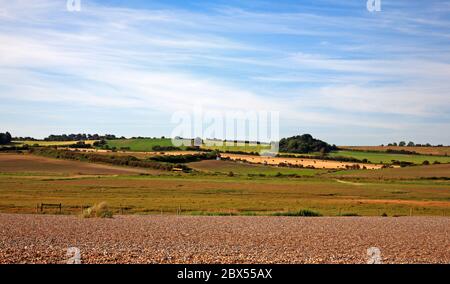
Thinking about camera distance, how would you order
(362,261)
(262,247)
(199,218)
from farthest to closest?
1. (199,218)
2. (262,247)
3. (362,261)

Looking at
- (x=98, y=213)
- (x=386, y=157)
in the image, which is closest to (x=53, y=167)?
(x=98, y=213)

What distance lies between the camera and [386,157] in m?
150

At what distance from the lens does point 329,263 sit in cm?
2148

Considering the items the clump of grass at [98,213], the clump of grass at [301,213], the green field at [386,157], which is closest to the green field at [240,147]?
the green field at [386,157]

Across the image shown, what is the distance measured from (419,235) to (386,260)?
13748 mm

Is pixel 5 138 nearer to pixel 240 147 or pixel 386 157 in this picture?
pixel 240 147

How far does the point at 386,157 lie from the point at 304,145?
76.6ft

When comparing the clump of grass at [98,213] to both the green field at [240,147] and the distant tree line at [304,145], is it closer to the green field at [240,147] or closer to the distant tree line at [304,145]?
the green field at [240,147]

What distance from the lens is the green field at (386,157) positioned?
5536 inches

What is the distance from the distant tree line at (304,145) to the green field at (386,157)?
15.6ft

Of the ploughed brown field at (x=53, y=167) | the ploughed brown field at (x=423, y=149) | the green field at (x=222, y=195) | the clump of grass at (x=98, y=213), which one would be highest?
the ploughed brown field at (x=423, y=149)
